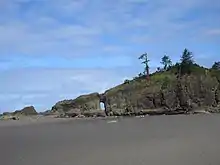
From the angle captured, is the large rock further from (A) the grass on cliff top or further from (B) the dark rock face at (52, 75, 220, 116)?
(A) the grass on cliff top

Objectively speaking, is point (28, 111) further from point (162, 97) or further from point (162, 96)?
point (162, 97)

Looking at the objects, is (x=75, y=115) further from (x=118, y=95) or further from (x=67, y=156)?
(x=67, y=156)

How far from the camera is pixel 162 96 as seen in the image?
138 metres

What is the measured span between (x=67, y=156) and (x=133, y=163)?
654 centimetres

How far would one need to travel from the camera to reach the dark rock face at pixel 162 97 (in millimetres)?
133750

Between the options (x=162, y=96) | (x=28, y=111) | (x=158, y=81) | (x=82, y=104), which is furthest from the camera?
(x=28, y=111)

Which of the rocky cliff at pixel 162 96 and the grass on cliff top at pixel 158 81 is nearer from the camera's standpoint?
the rocky cliff at pixel 162 96

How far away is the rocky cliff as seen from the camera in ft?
440

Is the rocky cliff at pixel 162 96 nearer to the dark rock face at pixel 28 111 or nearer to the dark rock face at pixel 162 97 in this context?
the dark rock face at pixel 162 97

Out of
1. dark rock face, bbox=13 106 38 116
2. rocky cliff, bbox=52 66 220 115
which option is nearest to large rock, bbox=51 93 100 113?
rocky cliff, bbox=52 66 220 115

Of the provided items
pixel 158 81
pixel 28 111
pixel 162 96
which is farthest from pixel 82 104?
pixel 28 111

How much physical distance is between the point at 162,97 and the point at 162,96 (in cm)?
→ 39

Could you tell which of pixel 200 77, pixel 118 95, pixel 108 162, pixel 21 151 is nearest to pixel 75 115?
pixel 118 95

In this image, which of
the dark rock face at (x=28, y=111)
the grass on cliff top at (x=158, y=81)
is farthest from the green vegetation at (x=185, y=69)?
the dark rock face at (x=28, y=111)
